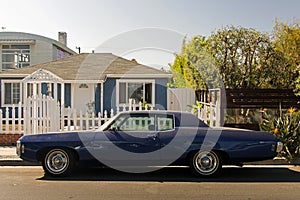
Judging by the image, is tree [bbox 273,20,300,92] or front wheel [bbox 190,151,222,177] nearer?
front wheel [bbox 190,151,222,177]

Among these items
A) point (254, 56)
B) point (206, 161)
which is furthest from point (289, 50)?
point (206, 161)

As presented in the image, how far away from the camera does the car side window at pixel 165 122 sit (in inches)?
296

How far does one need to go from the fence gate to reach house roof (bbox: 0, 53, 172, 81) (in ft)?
20.4

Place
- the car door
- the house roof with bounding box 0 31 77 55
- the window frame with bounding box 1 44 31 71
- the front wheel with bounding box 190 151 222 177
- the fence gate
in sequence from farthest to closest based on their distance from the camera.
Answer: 1. the house roof with bounding box 0 31 77 55
2. the window frame with bounding box 1 44 31 71
3. the fence gate
4. the front wheel with bounding box 190 151 222 177
5. the car door

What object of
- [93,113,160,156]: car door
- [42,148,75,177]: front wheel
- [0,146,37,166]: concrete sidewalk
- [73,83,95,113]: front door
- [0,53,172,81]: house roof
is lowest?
[0,146,37,166]: concrete sidewalk

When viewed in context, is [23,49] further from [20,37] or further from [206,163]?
[206,163]

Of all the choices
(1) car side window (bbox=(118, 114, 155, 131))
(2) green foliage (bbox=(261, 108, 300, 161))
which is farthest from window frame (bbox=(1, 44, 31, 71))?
(2) green foliage (bbox=(261, 108, 300, 161))

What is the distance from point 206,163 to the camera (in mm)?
7434

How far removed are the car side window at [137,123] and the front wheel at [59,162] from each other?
1.22 metres

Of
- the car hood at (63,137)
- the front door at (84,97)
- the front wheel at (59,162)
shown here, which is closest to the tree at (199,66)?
the front door at (84,97)

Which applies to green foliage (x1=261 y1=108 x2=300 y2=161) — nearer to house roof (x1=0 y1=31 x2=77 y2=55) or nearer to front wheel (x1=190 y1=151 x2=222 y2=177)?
front wheel (x1=190 y1=151 x2=222 y2=177)

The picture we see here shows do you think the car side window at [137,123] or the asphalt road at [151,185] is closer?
the asphalt road at [151,185]

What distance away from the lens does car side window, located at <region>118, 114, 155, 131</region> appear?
24.6 feet

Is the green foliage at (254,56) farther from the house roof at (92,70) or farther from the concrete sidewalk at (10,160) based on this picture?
the concrete sidewalk at (10,160)
